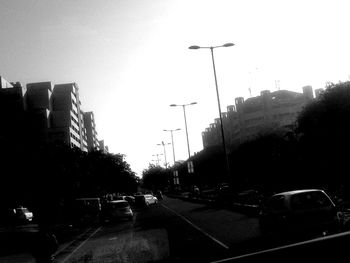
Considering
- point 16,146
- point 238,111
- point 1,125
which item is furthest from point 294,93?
point 16,146

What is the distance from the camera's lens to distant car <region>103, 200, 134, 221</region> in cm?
3189

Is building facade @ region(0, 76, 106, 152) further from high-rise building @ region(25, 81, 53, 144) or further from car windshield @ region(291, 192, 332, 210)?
car windshield @ region(291, 192, 332, 210)

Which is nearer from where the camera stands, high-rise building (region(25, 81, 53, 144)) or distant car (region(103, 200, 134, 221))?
distant car (region(103, 200, 134, 221))

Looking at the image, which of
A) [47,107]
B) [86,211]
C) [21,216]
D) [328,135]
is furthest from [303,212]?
[47,107]

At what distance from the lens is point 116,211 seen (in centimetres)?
3206

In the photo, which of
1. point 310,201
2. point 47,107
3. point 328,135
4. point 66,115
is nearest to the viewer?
point 310,201

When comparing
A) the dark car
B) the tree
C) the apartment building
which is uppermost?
the apartment building

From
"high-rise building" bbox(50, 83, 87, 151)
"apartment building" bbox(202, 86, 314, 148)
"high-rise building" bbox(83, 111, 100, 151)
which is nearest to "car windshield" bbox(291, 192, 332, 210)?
"high-rise building" bbox(50, 83, 87, 151)

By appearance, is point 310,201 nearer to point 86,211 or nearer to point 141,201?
point 86,211

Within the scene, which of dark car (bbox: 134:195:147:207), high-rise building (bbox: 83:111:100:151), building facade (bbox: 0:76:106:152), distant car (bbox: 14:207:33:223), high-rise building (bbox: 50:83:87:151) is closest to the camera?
distant car (bbox: 14:207:33:223)

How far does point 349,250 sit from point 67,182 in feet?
177

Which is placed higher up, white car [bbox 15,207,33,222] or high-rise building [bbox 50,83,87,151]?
high-rise building [bbox 50,83,87,151]

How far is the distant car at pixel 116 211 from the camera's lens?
31.9 metres

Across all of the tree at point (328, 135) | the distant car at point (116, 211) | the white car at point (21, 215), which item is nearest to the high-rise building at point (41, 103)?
the white car at point (21, 215)
